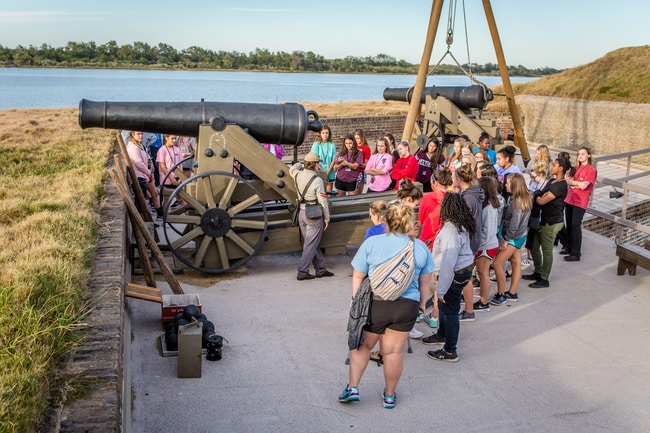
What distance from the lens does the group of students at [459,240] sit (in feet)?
14.3

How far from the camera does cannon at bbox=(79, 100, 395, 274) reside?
722 cm

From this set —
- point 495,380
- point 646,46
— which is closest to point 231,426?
point 495,380

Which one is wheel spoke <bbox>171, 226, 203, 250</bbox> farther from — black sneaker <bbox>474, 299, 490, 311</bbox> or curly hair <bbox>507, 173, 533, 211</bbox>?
curly hair <bbox>507, 173, 533, 211</bbox>

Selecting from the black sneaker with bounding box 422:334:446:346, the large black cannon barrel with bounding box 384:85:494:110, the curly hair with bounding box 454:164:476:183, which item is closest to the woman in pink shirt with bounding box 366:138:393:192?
the curly hair with bounding box 454:164:476:183

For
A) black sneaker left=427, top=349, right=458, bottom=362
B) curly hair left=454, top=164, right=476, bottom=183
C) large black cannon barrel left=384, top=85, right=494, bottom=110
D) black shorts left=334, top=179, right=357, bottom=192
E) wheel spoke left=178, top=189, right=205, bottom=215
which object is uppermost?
large black cannon barrel left=384, top=85, right=494, bottom=110

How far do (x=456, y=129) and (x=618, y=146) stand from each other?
9.29m

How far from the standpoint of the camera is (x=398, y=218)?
4.24 meters

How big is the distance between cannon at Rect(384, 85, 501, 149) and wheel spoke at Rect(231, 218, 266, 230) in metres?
6.13

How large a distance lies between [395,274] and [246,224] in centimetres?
343

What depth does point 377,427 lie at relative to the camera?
441 cm

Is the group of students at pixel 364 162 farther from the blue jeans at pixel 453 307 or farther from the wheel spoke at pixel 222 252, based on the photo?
the blue jeans at pixel 453 307

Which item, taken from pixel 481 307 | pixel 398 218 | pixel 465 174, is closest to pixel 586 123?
pixel 481 307

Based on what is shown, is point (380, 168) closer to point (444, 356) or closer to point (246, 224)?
point (246, 224)

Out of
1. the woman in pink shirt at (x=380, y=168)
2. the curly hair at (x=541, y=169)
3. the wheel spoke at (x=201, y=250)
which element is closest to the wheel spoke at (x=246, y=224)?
the wheel spoke at (x=201, y=250)
